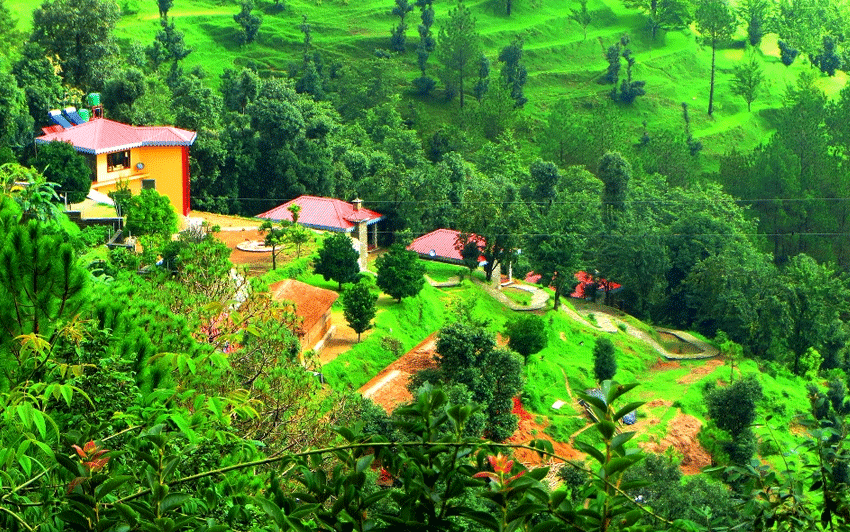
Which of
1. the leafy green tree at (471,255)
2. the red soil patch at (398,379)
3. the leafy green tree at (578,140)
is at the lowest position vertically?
the red soil patch at (398,379)

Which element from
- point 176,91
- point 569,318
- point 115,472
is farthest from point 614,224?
point 115,472

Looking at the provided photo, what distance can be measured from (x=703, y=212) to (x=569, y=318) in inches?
450

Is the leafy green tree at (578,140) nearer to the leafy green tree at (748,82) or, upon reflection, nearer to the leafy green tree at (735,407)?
the leafy green tree at (748,82)

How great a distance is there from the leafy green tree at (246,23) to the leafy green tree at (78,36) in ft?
69.7

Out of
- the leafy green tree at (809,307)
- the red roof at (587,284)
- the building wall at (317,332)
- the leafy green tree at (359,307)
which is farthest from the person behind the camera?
the red roof at (587,284)

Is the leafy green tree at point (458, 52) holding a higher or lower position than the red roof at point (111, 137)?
higher

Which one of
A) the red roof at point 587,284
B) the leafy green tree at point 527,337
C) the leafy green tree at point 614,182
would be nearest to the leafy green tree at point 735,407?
the leafy green tree at point 527,337

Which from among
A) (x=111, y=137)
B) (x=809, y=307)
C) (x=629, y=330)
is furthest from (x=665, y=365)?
(x=111, y=137)

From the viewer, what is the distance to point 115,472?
14.2 ft

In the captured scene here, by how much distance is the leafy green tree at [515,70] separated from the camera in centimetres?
6494

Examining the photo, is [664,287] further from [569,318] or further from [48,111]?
[48,111]

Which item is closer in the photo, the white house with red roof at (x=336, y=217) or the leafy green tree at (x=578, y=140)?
the white house with red roof at (x=336, y=217)

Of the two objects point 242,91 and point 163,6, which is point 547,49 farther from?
point 242,91

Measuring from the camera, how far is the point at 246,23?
6469 centimetres
